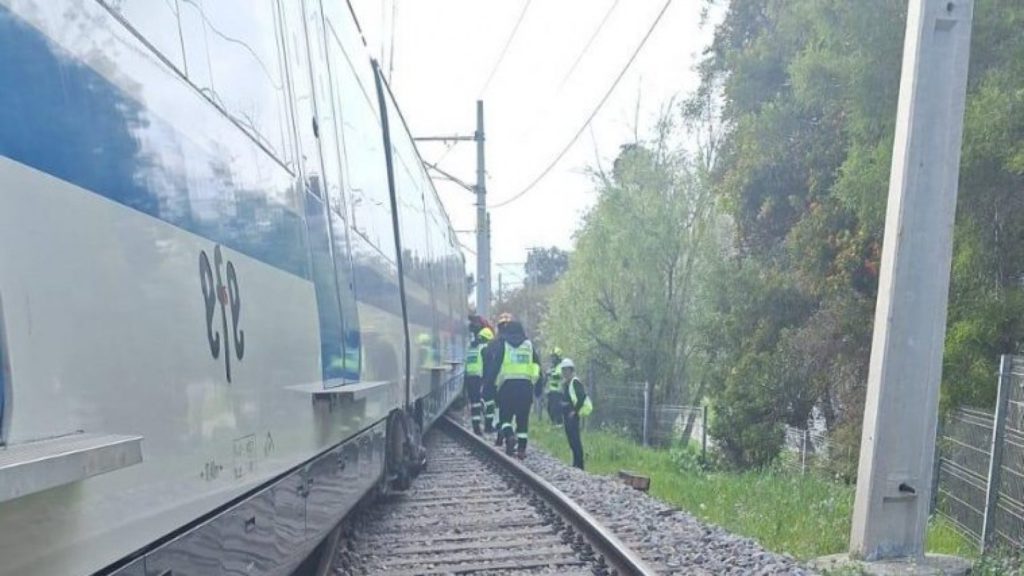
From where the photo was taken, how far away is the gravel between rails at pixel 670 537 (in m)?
6.48

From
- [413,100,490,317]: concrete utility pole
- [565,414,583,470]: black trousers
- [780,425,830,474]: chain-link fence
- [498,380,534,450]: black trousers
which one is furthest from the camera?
[413,100,490,317]: concrete utility pole

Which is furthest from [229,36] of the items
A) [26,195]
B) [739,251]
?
[739,251]

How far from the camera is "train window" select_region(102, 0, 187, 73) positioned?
8.69 feet

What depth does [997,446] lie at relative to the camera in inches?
271

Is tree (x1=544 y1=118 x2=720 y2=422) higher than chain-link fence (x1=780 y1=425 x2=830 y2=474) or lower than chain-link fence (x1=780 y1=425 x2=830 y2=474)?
higher

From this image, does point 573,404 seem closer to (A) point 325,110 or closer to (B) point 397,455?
(B) point 397,455

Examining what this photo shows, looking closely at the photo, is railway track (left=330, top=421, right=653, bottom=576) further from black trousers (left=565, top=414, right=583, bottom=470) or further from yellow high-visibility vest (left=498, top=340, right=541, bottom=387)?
black trousers (left=565, top=414, right=583, bottom=470)

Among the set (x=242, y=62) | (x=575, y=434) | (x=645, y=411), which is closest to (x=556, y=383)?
(x=575, y=434)

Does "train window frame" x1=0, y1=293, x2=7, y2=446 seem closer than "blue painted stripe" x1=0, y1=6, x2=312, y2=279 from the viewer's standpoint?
Yes

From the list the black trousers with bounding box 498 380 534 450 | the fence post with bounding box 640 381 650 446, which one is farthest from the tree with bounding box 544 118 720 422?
the black trousers with bounding box 498 380 534 450

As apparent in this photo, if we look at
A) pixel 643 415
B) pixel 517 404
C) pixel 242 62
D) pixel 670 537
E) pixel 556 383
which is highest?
pixel 242 62

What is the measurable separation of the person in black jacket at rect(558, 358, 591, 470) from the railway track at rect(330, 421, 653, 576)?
1840mm

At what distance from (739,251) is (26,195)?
708 inches

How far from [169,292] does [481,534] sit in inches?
218
